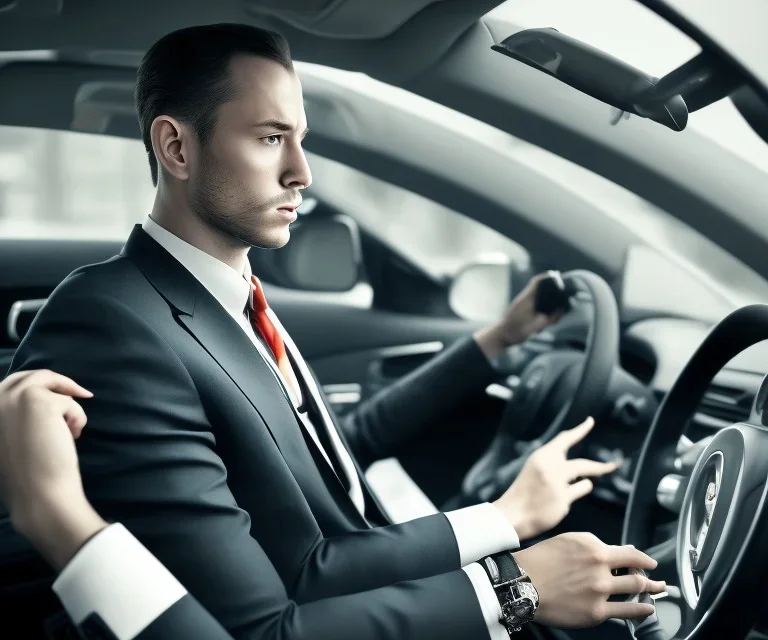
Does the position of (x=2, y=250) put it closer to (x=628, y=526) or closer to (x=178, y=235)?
(x=178, y=235)

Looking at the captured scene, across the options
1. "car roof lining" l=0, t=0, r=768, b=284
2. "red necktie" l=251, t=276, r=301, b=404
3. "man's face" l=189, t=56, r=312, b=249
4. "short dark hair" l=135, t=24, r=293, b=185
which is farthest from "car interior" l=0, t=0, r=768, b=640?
"red necktie" l=251, t=276, r=301, b=404

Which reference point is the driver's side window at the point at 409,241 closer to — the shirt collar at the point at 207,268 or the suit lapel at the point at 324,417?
the suit lapel at the point at 324,417

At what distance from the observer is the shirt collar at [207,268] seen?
1209 millimetres

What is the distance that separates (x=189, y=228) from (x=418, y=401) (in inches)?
32.2

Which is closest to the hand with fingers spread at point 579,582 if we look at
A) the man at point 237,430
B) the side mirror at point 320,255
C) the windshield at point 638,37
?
the man at point 237,430

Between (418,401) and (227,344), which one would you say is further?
(418,401)

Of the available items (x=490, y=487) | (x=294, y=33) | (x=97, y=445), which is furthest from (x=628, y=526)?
(x=294, y=33)

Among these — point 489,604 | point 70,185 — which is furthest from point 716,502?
point 70,185

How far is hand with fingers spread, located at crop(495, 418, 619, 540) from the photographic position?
1263 mm

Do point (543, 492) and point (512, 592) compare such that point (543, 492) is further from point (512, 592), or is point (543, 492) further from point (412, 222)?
point (412, 222)

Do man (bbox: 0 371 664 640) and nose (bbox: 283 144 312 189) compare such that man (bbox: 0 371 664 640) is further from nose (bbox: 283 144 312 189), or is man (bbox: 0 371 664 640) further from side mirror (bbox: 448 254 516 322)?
side mirror (bbox: 448 254 516 322)

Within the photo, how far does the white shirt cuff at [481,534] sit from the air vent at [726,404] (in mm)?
422

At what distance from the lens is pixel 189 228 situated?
1.21 m

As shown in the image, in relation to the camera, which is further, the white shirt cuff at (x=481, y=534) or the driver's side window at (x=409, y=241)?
the driver's side window at (x=409, y=241)
